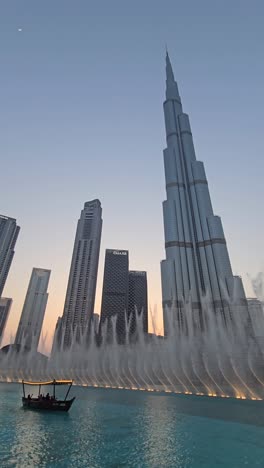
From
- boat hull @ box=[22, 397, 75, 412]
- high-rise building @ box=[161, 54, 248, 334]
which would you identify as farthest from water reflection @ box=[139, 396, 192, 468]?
high-rise building @ box=[161, 54, 248, 334]

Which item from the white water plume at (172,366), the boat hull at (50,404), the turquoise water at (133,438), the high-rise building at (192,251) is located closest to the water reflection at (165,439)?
the turquoise water at (133,438)

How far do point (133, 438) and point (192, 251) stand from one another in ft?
481

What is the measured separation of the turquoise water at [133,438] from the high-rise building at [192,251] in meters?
112

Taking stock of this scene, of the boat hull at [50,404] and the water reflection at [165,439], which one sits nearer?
the water reflection at [165,439]

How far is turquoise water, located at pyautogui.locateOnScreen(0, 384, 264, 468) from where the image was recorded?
20.1 m

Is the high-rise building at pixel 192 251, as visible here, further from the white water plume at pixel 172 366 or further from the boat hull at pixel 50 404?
the boat hull at pixel 50 404

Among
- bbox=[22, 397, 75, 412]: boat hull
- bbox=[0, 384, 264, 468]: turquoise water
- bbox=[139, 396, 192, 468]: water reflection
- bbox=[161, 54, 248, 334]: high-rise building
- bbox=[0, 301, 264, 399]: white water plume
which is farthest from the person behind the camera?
bbox=[161, 54, 248, 334]: high-rise building

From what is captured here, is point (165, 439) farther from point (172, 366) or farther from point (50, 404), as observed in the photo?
point (172, 366)

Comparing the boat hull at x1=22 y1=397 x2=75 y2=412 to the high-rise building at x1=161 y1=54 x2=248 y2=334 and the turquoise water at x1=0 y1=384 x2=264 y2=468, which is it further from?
the high-rise building at x1=161 y1=54 x2=248 y2=334

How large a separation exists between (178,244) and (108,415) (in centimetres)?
13388

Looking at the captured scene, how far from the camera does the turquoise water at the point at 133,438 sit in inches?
790

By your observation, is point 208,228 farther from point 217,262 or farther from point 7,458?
point 7,458

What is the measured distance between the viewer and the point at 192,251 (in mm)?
166875

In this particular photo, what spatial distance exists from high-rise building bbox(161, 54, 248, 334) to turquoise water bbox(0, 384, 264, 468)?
367ft
